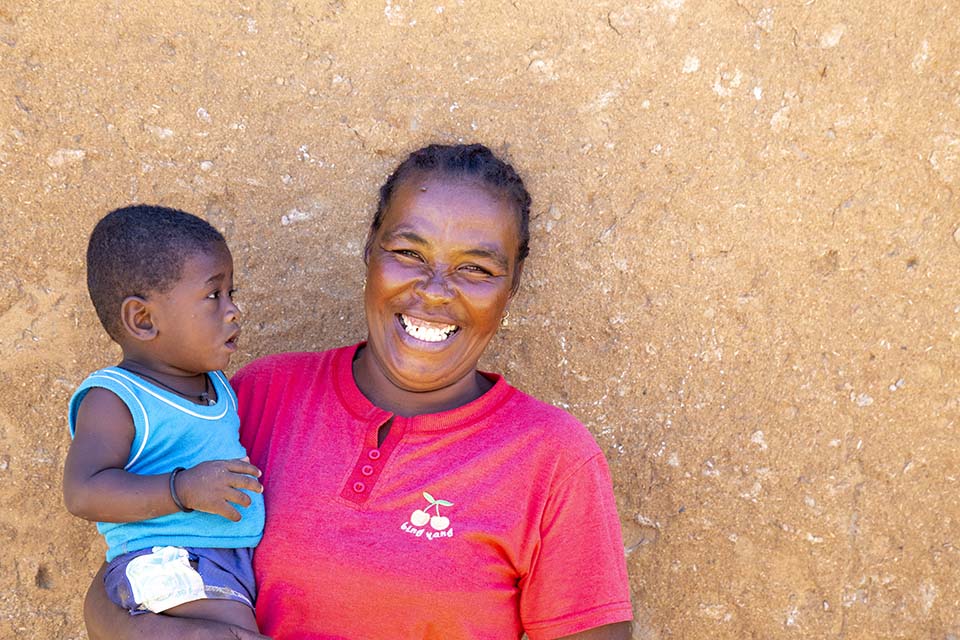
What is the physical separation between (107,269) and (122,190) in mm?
713

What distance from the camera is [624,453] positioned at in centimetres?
266

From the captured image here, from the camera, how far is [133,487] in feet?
6.05

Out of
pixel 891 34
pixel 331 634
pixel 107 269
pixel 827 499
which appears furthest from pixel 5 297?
pixel 891 34

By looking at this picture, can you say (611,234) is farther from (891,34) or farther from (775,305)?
(891,34)

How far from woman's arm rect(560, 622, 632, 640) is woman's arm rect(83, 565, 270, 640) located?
2.04ft

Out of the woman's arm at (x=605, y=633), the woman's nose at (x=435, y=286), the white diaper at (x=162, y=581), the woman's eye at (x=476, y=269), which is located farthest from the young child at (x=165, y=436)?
the woman's arm at (x=605, y=633)

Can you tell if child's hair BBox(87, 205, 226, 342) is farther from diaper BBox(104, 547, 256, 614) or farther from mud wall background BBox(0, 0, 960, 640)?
mud wall background BBox(0, 0, 960, 640)

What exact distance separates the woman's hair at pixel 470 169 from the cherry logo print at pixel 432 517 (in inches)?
25.4

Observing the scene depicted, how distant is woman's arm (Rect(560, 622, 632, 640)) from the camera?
6.30 ft

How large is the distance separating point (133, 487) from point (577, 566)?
895 millimetres

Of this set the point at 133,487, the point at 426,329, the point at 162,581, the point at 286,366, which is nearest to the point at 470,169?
the point at 426,329

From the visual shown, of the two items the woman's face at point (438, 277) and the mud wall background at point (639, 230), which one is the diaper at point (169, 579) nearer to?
the woman's face at point (438, 277)

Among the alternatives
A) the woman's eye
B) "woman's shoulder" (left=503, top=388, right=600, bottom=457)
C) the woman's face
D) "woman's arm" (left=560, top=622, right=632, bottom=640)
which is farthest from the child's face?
"woman's arm" (left=560, top=622, right=632, bottom=640)

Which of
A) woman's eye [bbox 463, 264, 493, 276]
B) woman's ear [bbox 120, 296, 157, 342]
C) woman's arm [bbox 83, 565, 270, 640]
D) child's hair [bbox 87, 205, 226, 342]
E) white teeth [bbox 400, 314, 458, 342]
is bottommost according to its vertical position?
woman's arm [bbox 83, 565, 270, 640]
